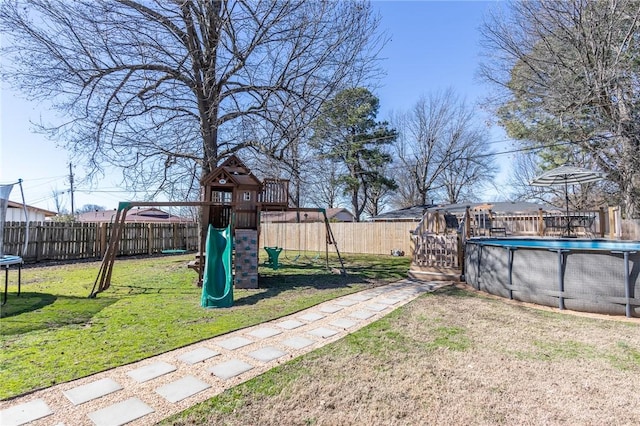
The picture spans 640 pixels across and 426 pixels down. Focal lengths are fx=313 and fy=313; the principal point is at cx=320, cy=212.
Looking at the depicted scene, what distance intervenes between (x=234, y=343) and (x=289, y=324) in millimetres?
893

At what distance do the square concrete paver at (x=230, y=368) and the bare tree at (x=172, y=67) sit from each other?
224 inches

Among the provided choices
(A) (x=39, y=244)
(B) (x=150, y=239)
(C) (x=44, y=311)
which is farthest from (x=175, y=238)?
(C) (x=44, y=311)

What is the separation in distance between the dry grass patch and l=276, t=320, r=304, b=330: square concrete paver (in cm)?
80

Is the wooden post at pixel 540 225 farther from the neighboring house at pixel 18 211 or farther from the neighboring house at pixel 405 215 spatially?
the neighboring house at pixel 18 211

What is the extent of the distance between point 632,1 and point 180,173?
14.6 meters

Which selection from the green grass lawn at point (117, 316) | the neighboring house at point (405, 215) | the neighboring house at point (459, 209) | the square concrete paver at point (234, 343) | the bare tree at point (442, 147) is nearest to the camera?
the green grass lawn at point (117, 316)

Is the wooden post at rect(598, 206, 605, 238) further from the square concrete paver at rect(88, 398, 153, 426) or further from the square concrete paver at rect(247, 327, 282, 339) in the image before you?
the square concrete paver at rect(88, 398, 153, 426)

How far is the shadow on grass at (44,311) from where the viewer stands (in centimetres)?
400

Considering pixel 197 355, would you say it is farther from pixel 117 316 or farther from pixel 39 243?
pixel 39 243

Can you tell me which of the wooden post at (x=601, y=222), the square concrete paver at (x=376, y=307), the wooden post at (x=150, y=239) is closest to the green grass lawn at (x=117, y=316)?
the square concrete paver at (x=376, y=307)

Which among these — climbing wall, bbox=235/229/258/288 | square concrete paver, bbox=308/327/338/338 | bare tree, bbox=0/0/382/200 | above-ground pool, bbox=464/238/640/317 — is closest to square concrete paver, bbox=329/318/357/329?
square concrete paver, bbox=308/327/338/338

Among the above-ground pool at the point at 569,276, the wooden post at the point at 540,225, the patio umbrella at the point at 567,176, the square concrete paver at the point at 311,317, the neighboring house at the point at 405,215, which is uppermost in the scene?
the patio umbrella at the point at 567,176

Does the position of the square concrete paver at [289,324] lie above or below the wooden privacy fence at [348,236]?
below

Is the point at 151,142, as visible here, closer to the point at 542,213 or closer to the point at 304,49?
the point at 304,49
